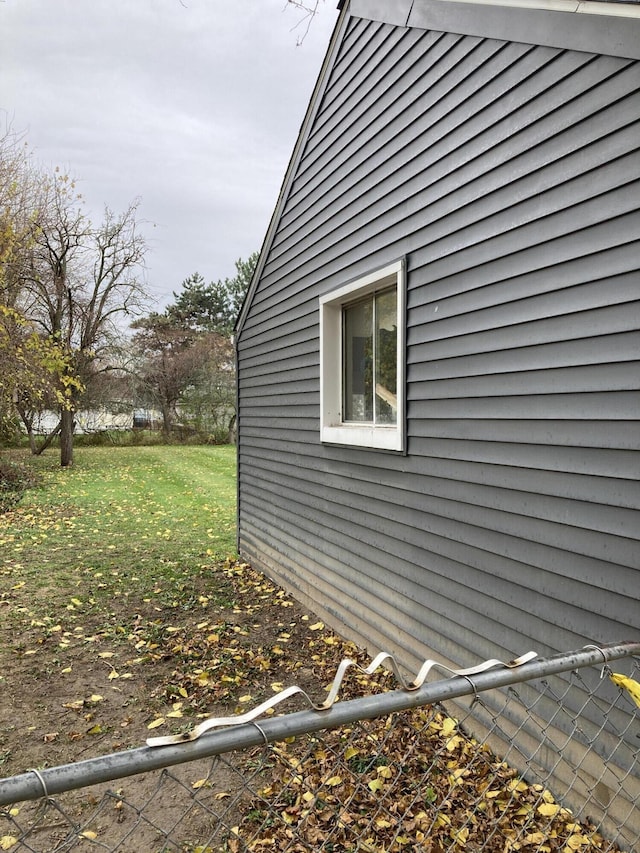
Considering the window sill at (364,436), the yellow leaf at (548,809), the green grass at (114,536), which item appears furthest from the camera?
the green grass at (114,536)

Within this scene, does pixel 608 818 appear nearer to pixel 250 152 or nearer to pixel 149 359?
pixel 149 359

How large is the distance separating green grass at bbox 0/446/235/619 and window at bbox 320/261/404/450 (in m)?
2.68

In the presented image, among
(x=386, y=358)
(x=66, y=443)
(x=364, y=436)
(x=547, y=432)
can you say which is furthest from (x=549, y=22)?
(x=66, y=443)

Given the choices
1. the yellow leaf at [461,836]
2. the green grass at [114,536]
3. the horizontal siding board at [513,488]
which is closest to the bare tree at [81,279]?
the green grass at [114,536]

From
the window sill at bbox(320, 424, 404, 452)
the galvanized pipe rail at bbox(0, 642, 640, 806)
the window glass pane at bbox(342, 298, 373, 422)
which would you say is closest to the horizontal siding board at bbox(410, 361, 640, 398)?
the window sill at bbox(320, 424, 404, 452)

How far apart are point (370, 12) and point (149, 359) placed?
25.7m

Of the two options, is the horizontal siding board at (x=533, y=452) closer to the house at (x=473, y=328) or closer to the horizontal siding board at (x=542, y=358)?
the house at (x=473, y=328)

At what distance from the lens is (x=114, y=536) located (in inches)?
327

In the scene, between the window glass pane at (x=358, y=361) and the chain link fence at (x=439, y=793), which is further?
the window glass pane at (x=358, y=361)

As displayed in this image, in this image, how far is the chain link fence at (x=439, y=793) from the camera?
6.75 feet

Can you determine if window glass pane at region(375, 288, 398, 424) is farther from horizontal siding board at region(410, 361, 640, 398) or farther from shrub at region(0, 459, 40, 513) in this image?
shrub at region(0, 459, 40, 513)

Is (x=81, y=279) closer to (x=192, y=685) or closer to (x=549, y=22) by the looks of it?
(x=192, y=685)

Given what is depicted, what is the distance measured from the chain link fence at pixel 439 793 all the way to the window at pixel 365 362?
1.70 metres

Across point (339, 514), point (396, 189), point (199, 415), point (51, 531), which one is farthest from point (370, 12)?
point (199, 415)
